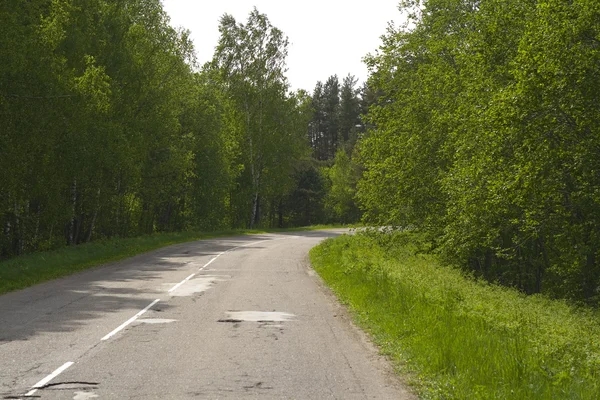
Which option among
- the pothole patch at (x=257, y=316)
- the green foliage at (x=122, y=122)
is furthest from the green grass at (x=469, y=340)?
the green foliage at (x=122, y=122)

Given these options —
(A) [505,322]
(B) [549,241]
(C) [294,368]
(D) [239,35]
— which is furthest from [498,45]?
(D) [239,35]

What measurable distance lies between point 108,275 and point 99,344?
12957mm

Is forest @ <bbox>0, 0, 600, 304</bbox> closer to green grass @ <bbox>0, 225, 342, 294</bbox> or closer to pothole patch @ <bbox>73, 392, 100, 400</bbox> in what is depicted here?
green grass @ <bbox>0, 225, 342, 294</bbox>

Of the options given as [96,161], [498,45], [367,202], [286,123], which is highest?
[286,123]

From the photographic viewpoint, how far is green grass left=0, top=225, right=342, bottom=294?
20703mm

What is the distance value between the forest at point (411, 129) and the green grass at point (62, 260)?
2093 mm

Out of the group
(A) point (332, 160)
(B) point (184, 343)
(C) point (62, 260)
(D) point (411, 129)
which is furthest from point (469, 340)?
(A) point (332, 160)

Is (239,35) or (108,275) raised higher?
(239,35)

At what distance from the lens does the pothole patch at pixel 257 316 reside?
13.9 meters

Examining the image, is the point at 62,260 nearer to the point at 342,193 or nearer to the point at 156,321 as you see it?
the point at 156,321

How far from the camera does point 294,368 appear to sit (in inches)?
368

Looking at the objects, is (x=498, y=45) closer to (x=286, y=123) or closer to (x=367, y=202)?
(x=367, y=202)

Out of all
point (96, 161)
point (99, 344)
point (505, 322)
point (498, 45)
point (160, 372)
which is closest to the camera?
point (160, 372)

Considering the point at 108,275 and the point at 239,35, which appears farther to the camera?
the point at 239,35
